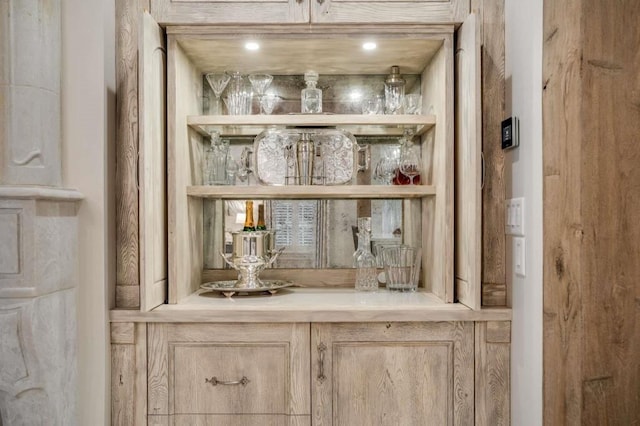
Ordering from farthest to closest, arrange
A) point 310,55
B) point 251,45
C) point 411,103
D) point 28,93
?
1. point 411,103
2. point 310,55
3. point 251,45
4. point 28,93

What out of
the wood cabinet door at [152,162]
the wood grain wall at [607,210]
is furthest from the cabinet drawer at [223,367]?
the wood grain wall at [607,210]

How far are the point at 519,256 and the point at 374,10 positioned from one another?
950 millimetres

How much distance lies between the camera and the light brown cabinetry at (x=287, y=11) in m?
1.83

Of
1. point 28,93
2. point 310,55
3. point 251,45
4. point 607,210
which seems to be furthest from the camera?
point 310,55

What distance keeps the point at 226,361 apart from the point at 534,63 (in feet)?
4.40

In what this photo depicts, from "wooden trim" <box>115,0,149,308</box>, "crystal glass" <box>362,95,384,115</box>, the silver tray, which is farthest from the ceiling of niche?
the silver tray

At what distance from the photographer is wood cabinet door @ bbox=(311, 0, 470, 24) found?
183 cm

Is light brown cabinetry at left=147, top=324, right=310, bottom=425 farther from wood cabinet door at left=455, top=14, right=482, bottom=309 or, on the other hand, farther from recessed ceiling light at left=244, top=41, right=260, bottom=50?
recessed ceiling light at left=244, top=41, right=260, bottom=50

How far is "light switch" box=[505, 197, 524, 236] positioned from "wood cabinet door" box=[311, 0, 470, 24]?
669 millimetres

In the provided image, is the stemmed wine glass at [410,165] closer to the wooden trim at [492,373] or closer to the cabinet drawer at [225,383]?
the wooden trim at [492,373]

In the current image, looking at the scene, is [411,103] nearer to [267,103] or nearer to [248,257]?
[267,103]

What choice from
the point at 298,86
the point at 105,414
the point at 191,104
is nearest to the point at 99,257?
the point at 105,414

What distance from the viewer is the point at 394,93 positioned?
220cm

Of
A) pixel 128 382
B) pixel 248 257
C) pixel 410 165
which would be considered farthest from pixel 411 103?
pixel 128 382
